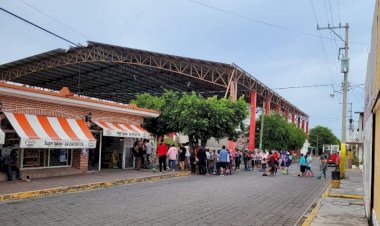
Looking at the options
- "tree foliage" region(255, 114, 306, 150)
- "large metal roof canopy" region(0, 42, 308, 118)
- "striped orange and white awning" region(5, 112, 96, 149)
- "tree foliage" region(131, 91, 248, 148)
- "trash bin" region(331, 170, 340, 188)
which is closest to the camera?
"striped orange and white awning" region(5, 112, 96, 149)

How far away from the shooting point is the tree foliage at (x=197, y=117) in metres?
26.8

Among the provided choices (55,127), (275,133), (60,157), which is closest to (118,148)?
(60,157)

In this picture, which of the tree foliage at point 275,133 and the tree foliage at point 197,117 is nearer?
the tree foliage at point 197,117

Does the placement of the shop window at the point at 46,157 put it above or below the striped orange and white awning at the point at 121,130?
below

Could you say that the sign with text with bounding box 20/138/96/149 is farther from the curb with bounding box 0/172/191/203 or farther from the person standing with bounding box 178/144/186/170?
the person standing with bounding box 178/144/186/170

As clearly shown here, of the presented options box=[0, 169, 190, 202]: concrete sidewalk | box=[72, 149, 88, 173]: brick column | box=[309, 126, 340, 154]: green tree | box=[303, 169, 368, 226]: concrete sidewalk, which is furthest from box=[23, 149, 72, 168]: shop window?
box=[309, 126, 340, 154]: green tree

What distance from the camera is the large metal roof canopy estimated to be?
137 ft

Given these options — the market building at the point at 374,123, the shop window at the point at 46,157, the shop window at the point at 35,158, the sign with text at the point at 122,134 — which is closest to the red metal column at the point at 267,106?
the sign with text at the point at 122,134

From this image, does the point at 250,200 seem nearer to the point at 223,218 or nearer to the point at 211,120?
the point at 223,218

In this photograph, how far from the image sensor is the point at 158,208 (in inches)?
435

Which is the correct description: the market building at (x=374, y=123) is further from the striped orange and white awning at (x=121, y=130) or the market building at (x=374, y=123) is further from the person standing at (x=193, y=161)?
the person standing at (x=193, y=161)

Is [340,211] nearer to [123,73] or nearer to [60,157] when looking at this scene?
[60,157]

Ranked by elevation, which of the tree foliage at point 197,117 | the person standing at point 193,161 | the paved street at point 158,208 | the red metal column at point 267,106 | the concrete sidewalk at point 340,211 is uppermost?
the red metal column at point 267,106

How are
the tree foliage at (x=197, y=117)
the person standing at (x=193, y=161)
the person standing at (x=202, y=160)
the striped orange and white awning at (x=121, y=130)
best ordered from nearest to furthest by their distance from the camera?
the striped orange and white awning at (x=121, y=130) → the person standing at (x=202, y=160) → the person standing at (x=193, y=161) → the tree foliage at (x=197, y=117)
